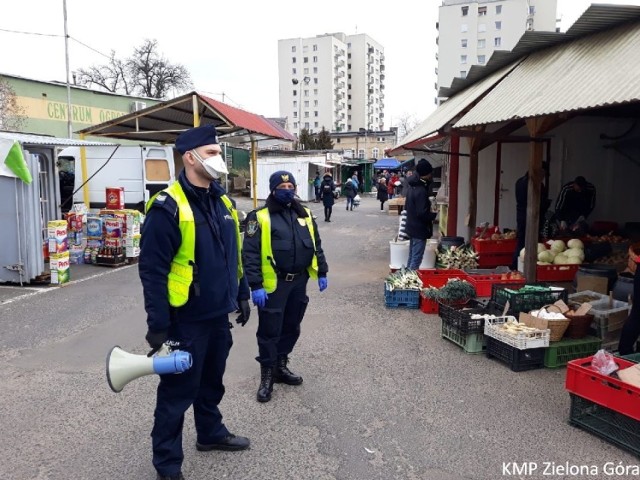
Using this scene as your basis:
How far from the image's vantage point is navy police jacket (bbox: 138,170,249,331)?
2832 mm

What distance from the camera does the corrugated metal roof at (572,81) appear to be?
15.1ft

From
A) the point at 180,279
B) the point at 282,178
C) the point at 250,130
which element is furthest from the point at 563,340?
the point at 250,130

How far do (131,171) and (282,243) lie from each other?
32.5 ft

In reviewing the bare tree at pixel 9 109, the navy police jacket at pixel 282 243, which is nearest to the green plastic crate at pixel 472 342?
the navy police jacket at pixel 282 243

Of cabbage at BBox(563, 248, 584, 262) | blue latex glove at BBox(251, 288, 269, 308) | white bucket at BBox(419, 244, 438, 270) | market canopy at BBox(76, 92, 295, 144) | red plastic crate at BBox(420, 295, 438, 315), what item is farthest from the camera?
market canopy at BBox(76, 92, 295, 144)

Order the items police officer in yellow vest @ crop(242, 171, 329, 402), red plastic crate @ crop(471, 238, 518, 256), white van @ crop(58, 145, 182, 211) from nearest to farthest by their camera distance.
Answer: police officer in yellow vest @ crop(242, 171, 329, 402) < red plastic crate @ crop(471, 238, 518, 256) < white van @ crop(58, 145, 182, 211)

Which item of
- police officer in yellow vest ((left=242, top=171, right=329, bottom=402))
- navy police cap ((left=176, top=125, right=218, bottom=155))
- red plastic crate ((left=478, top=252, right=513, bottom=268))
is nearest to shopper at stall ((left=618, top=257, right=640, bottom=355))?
police officer in yellow vest ((left=242, top=171, right=329, bottom=402))

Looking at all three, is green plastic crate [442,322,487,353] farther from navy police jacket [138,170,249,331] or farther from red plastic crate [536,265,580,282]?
red plastic crate [536,265,580,282]

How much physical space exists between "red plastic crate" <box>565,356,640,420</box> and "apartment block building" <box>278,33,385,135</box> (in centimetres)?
9998

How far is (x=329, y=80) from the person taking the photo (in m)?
108

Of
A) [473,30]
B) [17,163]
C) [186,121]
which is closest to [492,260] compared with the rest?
[17,163]

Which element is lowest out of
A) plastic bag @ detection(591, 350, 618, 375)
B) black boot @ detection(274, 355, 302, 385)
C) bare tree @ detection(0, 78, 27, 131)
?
black boot @ detection(274, 355, 302, 385)

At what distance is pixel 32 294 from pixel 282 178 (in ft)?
19.0

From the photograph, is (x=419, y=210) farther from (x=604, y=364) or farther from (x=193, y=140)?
(x=193, y=140)
